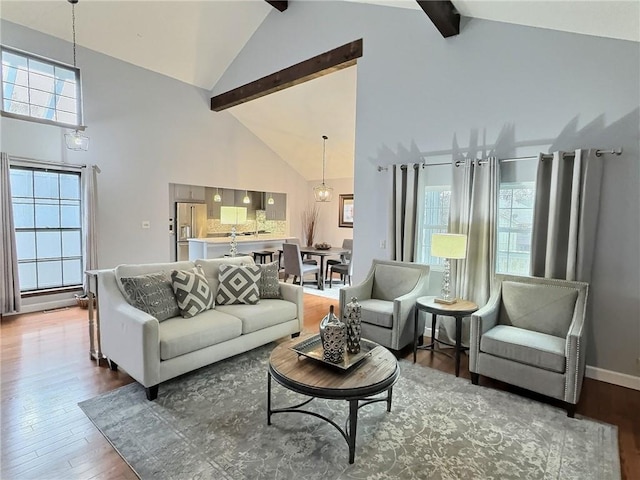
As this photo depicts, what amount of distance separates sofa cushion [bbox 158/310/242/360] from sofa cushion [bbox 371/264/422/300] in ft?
5.65

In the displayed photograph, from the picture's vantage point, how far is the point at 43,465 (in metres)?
1.99

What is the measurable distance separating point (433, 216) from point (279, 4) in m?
4.04

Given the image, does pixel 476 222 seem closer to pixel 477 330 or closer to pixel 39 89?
pixel 477 330

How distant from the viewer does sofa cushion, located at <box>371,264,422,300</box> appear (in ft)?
13.0

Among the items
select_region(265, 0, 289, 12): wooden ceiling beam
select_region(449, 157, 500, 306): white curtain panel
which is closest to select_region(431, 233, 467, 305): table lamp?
select_region(449, 157, 500, 306): white curtain panel

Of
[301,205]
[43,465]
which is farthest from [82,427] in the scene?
[301,205]

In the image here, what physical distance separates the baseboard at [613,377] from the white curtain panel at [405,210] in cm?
198

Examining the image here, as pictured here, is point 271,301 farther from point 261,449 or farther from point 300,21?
point 300,21

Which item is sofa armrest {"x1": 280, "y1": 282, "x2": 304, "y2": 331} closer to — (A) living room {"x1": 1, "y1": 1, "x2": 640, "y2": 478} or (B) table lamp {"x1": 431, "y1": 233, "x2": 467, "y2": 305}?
(A) living room {"x1": 1, "y1": 1, "x2": 640, "y2": 478}

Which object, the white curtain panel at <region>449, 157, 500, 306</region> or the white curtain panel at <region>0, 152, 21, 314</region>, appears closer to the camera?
the white curtain panel at <region>449, 157, 500, 306</region>

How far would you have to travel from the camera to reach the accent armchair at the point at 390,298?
354 centimetres

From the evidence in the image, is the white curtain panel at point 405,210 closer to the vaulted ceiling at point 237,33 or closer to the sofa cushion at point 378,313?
the sofa cushion at point 378,313

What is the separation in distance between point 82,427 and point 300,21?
18.2 ft

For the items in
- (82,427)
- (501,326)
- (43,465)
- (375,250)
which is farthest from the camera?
(375,250)
